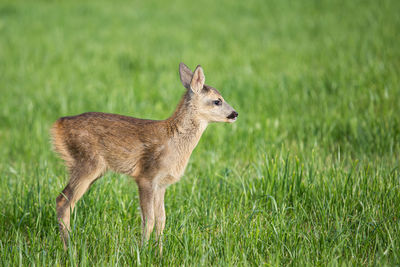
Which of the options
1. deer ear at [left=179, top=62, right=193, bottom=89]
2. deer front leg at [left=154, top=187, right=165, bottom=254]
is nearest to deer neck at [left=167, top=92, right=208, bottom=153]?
deer ear at [left=179, top=62, right=193, bottom=89]

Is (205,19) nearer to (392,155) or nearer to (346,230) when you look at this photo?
(392,155)

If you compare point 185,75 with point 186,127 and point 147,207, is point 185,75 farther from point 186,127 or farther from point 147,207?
point 147,207

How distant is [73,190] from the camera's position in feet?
12.3

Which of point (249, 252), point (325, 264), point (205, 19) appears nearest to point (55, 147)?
point (249, 252)

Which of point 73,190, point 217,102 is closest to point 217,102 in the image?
point 217,102

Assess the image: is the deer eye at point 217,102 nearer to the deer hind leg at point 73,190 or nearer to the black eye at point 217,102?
the black eye at point 217,102

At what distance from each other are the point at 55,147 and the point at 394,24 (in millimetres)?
11974

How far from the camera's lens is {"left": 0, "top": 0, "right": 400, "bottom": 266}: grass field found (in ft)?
11.9

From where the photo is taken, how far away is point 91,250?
3.70 meters

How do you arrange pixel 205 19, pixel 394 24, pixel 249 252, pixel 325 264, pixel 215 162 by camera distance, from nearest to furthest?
1. pixel 325 264
2. pixel 249 252
3. pixel 215 162
4. pixel 394 24
5. pixel 205 19

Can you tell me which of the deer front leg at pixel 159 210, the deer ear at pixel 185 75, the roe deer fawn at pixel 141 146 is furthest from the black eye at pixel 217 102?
the deer front leg at pixel 159 210

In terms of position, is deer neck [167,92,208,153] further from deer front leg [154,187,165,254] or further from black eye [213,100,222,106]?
deer front leg [154,187,165,254]

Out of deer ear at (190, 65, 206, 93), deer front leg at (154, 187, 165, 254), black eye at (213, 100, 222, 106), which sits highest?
deer ear at (190, 65, 206, 93)

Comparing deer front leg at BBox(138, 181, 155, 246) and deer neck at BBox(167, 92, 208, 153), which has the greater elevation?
deer neck at BBox(167, 92, 208, 153)
